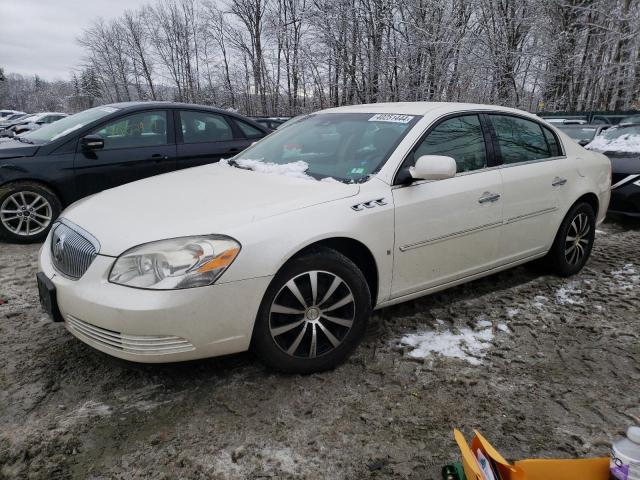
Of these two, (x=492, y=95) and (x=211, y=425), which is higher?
(x=492, y=95)

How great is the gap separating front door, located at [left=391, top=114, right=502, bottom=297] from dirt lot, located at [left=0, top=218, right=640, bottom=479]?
1.37ft

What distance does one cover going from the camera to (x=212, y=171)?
3477 mm

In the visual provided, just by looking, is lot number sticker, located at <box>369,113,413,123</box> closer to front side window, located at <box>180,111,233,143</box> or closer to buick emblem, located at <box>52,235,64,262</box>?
buick emblem, located at <box>52,235,64,262</box>

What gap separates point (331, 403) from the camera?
2.45 metres

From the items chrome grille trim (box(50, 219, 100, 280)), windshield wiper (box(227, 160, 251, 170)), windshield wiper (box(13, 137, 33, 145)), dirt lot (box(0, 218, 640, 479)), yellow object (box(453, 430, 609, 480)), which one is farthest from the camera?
windshield wiper (box(13, 137, 33, 145))

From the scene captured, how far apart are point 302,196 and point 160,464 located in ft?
4.78

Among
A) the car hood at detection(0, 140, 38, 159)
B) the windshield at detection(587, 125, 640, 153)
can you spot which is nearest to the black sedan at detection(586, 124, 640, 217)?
the windshield at detection(587, 125, 640, 153)

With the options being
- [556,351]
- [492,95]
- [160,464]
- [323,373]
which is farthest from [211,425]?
[492,95]

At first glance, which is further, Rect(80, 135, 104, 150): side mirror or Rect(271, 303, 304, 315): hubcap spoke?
Rect(80, 135, 104, 150): side mirror

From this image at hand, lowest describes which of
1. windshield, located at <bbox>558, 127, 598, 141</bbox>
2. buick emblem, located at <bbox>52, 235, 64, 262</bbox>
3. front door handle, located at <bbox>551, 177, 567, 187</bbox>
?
windshield, located at <bbox>558, 127, 598, 141</bbox>

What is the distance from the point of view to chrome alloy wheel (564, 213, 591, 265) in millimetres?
4180

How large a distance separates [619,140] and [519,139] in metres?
4.67

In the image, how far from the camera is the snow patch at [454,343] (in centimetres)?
293

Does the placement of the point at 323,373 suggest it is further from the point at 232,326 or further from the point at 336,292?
the point at 232,326
